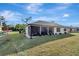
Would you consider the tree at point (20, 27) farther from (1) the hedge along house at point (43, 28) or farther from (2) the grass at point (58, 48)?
(2) the grass at point (58, 48)

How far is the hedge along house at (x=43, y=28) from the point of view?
12.7 feet

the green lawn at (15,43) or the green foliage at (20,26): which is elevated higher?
the green foliage at (20,26)

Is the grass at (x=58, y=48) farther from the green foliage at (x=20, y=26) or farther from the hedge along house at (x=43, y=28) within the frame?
the green foliage at (x=20, y=26)

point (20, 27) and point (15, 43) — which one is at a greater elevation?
point (20, 27)

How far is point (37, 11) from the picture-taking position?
12.6ft

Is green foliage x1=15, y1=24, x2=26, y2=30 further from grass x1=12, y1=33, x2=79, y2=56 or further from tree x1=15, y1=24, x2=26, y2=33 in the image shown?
grass x1=12, y1=33, x2=79, y2=56

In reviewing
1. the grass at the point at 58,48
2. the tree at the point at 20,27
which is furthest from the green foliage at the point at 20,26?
the grass at the point at 58,48

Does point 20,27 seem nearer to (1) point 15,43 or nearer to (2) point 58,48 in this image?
(1) point 15,43

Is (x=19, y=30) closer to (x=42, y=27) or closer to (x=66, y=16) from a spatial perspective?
(x=42, y=27)

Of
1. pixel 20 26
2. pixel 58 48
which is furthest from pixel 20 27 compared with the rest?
pixel 58 48

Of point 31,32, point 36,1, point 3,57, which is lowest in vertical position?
point 3,57

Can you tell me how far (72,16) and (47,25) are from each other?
0.27 m

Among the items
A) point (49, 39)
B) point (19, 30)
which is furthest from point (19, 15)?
point (49, 39)

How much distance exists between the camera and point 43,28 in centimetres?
388
